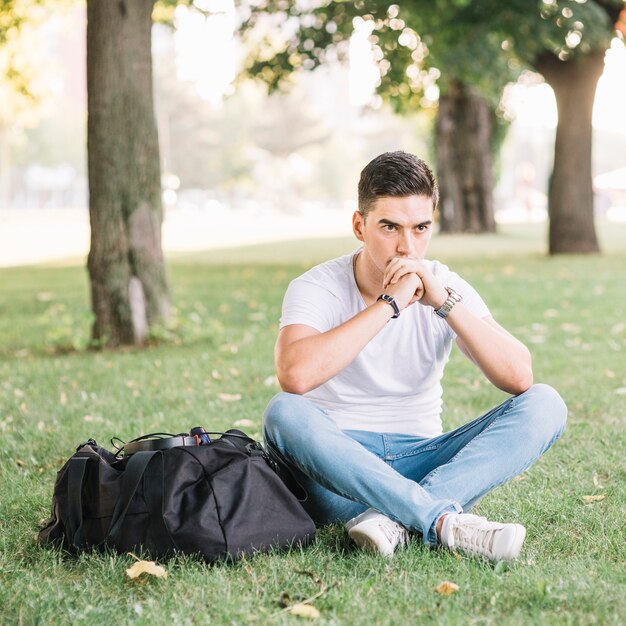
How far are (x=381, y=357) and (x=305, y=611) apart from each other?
46.5 inches

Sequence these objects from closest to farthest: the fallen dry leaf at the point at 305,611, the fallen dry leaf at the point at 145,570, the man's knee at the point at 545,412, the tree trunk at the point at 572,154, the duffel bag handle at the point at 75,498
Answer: the fallen dry leaf at the point at 305,611 → the fallen dry leaf at the point at 145,570 → the duffel bag handle at the point at 75,498 → the man's knee at the point at 545,412 → the tree trunk at the point at 572,154

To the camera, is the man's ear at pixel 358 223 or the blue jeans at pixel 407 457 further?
the man's ear at pixel 358 223

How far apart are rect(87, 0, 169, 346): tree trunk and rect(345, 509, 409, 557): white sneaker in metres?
5.51

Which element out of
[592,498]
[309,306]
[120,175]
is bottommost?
[592,498]

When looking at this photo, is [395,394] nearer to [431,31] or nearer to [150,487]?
[150,487]

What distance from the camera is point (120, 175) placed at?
855 cm

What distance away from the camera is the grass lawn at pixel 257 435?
3.00 metres

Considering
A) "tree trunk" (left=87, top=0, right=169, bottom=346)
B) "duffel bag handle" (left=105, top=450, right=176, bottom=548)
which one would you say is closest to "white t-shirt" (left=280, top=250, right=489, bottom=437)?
"duffel bag handle" (left=105, top=450, right=176, bottom=548)

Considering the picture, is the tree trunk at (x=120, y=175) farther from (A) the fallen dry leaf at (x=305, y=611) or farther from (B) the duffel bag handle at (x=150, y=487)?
(A) the fallen dry leaf at (x=305, y=611)

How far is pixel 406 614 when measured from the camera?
2938 mm

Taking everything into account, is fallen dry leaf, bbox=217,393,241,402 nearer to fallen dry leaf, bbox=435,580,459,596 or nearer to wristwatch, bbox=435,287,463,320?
wristwatch, bbox=435,287,463,320

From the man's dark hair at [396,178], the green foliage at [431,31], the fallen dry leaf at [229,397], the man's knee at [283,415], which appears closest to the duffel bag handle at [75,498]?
the man's knee at [283,415]

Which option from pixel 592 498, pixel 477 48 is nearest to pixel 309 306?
pixel 592 498

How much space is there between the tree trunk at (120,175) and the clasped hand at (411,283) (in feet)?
17.4
